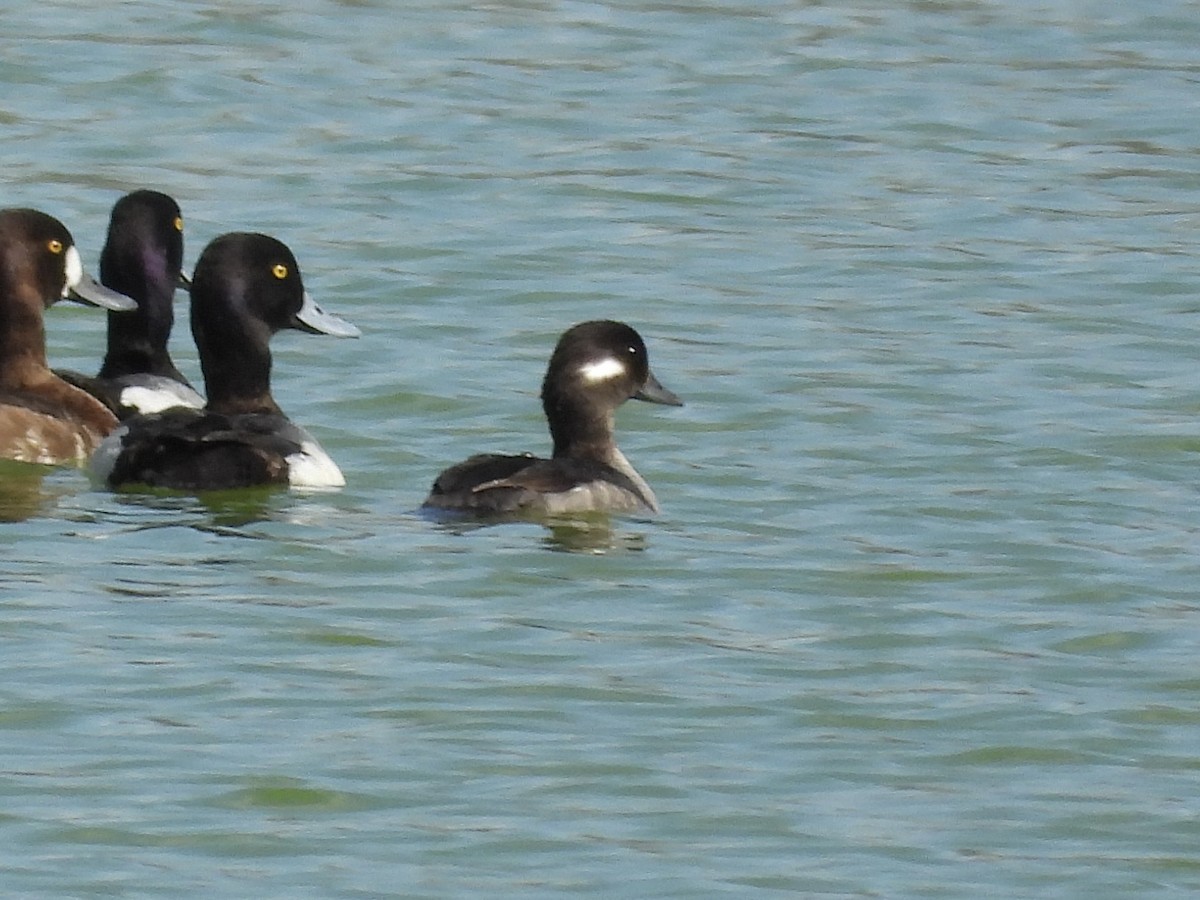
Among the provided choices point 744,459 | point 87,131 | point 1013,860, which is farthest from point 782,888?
point 87,131

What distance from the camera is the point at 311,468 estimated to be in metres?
11.6

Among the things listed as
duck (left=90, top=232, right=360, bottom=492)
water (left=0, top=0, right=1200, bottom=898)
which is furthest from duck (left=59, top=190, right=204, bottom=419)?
duck (left=90, top=232, right=360, bottom=492)

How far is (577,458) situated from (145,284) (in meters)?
2.86

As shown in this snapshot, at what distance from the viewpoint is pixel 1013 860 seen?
7.82m

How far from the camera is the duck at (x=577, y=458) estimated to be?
1109 cm

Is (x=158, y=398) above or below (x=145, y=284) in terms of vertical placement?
below

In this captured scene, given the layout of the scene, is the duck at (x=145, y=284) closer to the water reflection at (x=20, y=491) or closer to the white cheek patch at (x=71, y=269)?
the white cheek patch at (x=71, y=269)

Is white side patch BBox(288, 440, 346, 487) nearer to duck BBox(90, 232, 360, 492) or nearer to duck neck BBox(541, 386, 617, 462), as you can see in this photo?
duck BBox(90, 232, 360, 492)

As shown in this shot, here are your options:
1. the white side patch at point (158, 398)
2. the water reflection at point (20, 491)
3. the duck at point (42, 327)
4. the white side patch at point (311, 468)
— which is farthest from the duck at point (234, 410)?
the white side patch at point (158, 398)

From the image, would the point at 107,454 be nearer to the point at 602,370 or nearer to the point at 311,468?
the point at 311,468

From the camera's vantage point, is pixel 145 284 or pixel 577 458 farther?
pixel 145 284

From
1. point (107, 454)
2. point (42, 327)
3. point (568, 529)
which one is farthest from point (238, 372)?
point (568, 529)

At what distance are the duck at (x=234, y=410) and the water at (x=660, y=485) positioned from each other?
15cm

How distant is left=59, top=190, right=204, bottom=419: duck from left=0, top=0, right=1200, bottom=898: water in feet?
2.13
